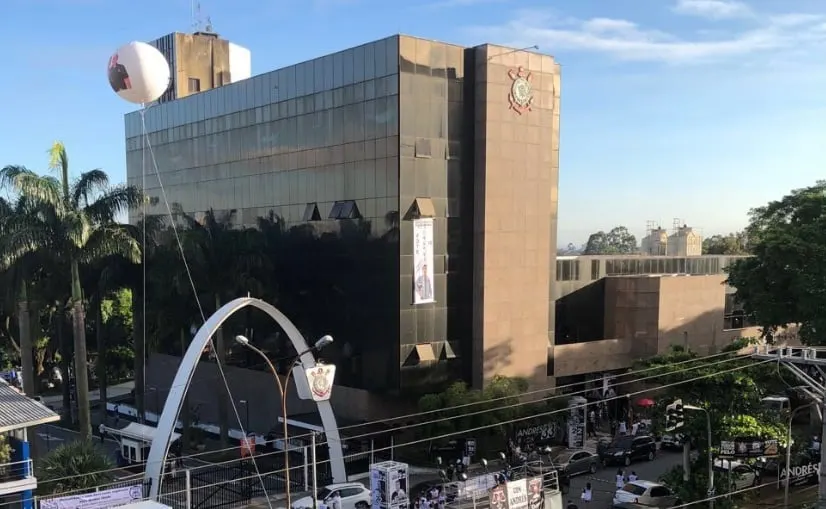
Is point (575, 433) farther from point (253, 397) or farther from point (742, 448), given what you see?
point (253, 397)

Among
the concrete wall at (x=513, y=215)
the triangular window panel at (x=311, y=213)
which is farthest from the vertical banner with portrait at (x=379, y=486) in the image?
the triangular window panel at (x=311, y=213)

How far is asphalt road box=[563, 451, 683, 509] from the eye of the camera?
2956cm

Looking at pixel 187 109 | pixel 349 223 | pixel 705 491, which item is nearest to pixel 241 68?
pixel 187 109

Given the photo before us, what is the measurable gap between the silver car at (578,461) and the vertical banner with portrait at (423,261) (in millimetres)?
9718

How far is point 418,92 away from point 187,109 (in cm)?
2170

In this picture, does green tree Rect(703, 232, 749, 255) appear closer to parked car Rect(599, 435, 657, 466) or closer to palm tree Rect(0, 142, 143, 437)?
parked car Rect(599, 435, 657, 466)

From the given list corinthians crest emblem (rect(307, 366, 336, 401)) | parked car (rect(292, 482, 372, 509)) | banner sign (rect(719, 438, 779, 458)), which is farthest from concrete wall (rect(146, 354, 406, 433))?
banner sign (rect(719, 438, 779, 458))

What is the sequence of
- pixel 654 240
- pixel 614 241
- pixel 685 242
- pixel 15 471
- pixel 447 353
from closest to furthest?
pixel 15 471
pixel 447 353
pixel 685 242
pixel 654 240
pixel 614 241

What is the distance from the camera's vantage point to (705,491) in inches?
986

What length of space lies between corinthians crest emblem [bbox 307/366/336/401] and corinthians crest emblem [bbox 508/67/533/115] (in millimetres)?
19647

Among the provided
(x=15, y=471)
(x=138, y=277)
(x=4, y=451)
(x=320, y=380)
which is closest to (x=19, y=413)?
(x=4, y=451)

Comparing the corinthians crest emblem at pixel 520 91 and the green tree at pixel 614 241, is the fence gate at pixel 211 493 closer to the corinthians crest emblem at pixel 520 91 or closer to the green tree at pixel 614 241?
the corinthians crest emblem at pixel 520 91

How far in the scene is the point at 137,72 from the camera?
21.7 metres

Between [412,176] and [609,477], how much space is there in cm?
1703
